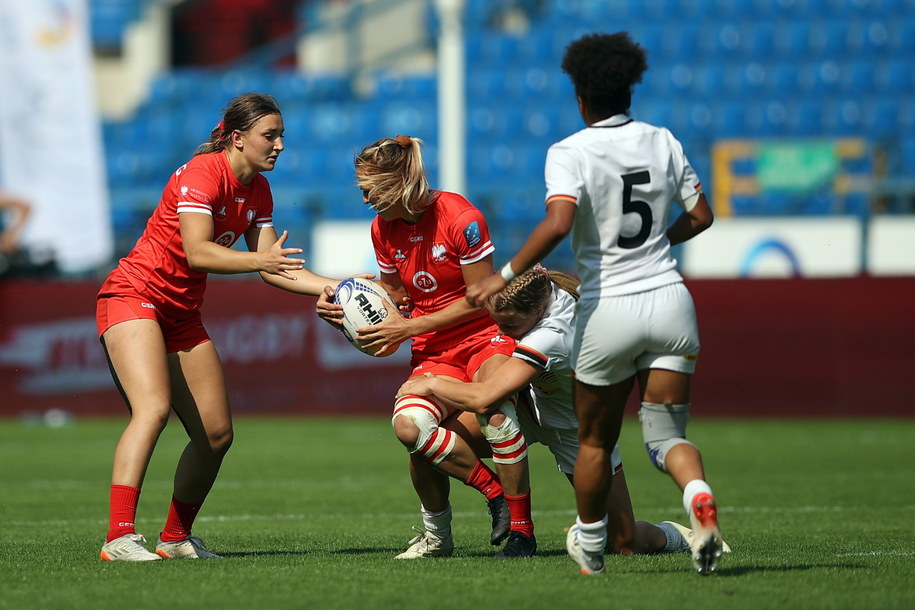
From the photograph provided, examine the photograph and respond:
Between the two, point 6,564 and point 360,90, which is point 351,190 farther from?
point 6,564

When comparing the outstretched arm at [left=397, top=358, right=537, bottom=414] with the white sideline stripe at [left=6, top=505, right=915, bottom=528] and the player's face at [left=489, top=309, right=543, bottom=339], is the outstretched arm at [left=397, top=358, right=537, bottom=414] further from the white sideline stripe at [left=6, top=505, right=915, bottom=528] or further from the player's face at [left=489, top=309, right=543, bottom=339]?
the white sideline stripe at [left=6, top=505, right=915, bottom=528]

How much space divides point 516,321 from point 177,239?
1.61 meters

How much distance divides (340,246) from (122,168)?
8.27 m

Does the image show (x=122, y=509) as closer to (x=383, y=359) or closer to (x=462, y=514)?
(x=462, y=514)

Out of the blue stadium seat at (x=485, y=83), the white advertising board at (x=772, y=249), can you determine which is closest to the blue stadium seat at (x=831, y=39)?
the blue stadium seat at (x=485, y=83)

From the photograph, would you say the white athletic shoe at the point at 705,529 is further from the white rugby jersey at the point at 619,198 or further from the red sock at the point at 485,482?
the red sock at the point at 485,482

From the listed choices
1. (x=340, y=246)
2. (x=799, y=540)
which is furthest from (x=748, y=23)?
(x=799, y=540)

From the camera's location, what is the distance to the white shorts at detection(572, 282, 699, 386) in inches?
191

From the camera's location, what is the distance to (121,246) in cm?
1563

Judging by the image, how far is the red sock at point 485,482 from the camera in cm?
599

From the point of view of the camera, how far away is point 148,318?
5875 millimetres

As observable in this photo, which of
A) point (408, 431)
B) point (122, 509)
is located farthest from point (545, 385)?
point (122, 509)

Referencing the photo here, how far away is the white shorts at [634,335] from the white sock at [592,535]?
0.56 meters

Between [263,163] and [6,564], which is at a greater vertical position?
[263,163]
